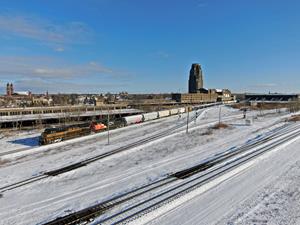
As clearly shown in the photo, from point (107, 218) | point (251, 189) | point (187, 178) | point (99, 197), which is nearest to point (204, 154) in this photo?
point (187, 178)

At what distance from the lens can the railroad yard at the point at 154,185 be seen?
14.1 metres

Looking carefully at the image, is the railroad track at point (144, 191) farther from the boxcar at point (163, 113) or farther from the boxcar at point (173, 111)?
the boxcar at point (173, 111)

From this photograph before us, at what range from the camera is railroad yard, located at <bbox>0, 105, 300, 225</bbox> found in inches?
555

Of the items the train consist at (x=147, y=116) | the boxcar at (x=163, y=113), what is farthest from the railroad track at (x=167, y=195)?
the boxcar at (x=163, y=113)

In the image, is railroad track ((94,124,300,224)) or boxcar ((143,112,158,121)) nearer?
railroad track ((94,124,300,224))

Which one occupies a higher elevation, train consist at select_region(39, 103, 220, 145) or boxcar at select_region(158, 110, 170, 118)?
boxcar at select_region(158, 110, 170, 118)

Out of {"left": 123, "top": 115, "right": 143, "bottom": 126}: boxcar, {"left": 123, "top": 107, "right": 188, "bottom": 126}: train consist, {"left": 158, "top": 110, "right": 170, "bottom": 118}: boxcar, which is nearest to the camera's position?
{"left": 123, "top": 115, "right": 143, "bottom": 126}: boxcar

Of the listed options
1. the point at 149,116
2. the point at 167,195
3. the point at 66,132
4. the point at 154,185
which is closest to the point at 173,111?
the point at 149,116

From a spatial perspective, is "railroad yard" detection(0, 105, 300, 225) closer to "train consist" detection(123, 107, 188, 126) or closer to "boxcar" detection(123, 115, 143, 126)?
"boxcar" detection(123, 115, 143, 126)

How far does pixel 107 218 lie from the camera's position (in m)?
13.8

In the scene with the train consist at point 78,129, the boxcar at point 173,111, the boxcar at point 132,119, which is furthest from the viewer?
the boxcar at point 173,111

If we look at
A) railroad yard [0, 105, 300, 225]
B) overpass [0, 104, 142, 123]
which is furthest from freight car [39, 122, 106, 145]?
overpass [0, 104, 142, 123]

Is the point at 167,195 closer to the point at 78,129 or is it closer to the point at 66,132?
the point at 66,132

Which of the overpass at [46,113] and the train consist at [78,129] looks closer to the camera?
the train consist at [78,129]
